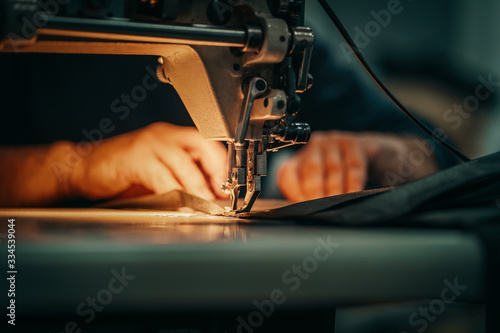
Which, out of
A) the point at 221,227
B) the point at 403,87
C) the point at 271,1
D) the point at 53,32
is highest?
the point at 403,87

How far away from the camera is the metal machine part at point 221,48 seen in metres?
0.67

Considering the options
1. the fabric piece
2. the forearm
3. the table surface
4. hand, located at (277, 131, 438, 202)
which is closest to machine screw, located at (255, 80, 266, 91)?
the fabric piece

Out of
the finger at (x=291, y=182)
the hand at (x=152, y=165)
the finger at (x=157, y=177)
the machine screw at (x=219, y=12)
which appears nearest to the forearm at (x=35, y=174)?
the hand at (x=152, y=165)

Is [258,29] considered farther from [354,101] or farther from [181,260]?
[354,101]

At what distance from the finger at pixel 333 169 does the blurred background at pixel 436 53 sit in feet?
2.22

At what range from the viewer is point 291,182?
1.50 meters

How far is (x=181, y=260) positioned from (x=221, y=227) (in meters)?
0.19

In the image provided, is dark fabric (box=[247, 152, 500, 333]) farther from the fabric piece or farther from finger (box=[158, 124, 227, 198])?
finger (box=[158, 124, 227, 198])

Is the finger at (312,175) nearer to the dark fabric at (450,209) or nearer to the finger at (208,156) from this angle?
the finger at (208,156)

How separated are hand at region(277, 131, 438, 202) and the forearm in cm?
61

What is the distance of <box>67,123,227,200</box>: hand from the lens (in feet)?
4.46

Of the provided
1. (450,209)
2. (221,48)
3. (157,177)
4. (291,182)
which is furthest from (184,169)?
(450,209)

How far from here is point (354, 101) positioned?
183 cm

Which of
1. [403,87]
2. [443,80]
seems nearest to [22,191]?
[403,87]
